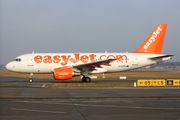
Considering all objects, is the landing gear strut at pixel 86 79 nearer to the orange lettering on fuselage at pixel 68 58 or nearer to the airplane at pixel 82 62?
the airplane at pixel 82 62

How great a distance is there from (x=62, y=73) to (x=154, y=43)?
1297 centimetres

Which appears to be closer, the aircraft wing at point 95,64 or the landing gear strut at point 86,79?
the aircraft wing at point 95,64

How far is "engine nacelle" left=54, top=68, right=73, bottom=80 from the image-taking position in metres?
30.4

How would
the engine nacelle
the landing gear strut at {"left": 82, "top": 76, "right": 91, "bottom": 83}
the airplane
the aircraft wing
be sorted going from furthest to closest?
1. the airplane
2. the landing gear strut at {"left": 82, "top": 76, "right": 91, "bottom": 83}
3. the aircraft wing
4. the engine nacelle

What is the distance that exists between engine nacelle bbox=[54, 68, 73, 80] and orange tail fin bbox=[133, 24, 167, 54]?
1061 cm

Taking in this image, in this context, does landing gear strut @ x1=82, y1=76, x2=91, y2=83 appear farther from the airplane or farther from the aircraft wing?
the aircraft wing

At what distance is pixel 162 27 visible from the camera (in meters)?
36.6

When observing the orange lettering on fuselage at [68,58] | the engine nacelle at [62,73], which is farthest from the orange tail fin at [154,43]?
the engine nacelle at [62,73]

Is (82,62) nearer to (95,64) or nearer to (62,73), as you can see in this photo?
(95,64)

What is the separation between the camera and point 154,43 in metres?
36.2

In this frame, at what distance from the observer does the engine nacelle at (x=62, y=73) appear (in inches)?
1195

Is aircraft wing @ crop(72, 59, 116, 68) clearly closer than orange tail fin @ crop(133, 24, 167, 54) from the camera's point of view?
Yes

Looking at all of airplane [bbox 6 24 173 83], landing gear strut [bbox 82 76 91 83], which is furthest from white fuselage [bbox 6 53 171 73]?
landing gear strut [bbox 82 76 91 83]

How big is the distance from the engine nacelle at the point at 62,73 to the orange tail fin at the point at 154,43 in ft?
34.8
